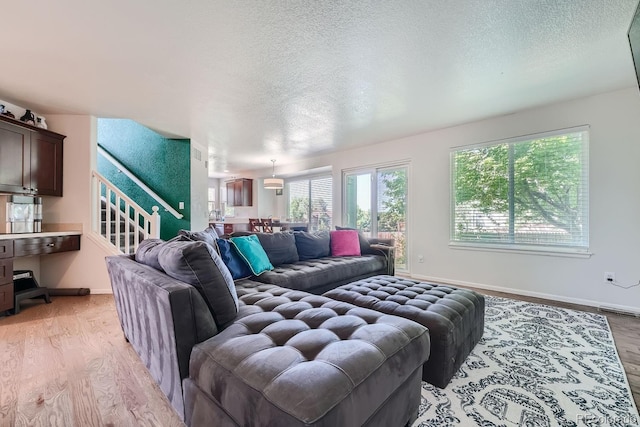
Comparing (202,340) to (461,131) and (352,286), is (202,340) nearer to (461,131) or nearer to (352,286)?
(352,286)

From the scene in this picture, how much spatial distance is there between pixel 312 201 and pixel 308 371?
6.53m

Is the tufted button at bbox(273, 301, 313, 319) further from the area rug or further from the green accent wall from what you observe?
the green accent wall

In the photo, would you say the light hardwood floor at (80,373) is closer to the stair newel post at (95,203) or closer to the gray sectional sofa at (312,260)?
the gray sectional sofa at (312,260)

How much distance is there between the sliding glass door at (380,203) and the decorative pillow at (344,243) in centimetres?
136

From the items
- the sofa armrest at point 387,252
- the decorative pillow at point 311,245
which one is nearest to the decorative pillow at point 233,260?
the decorative pillow at point 311,245

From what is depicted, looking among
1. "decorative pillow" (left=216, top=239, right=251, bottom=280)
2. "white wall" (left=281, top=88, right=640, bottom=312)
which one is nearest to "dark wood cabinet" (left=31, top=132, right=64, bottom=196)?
"decorative pillow" (left=216, top=239, right=251, bottom=280)

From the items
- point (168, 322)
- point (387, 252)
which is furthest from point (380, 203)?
point (168, 322)

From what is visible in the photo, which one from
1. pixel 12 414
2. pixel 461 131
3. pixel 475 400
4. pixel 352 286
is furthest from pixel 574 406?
pixel 461 131

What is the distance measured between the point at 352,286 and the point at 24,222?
3.83 m

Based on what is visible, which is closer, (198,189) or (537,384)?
(537,384)

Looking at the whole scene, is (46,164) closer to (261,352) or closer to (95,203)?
(95,203)

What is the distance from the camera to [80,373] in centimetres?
181

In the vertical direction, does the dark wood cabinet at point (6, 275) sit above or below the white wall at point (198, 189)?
below

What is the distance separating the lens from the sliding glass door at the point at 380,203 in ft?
16.2
